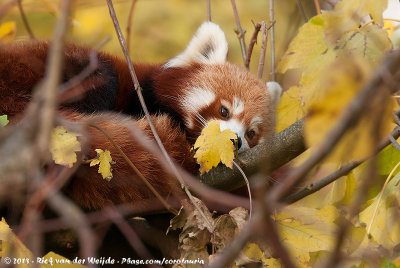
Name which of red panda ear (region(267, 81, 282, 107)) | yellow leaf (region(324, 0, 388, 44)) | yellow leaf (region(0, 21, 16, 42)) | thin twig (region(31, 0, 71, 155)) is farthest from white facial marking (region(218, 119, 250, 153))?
thin twig (region(31, 0, 71, 155))

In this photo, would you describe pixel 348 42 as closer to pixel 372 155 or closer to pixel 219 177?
pixel 219 177

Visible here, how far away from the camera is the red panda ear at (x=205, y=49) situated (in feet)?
12.4

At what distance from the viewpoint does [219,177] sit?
2.48 m

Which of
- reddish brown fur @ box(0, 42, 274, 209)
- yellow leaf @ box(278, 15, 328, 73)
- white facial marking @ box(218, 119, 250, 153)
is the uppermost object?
yellow leaf @ box(278, 15, 328, 73)

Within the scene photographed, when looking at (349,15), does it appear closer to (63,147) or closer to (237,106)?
(63,147)

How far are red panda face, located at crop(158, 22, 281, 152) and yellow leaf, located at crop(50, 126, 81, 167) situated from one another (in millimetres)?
1480

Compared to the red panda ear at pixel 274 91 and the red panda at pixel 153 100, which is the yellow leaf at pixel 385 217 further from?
the red panda ear at pixel 274 91

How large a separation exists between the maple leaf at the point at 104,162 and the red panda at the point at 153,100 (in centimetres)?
17

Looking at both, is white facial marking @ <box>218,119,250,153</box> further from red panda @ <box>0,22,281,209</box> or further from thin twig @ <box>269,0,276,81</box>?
thin twig @ <box>269,0,276,81</box>

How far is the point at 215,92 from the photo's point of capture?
354 centimetres

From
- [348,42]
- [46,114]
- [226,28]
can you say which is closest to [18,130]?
[46,114]

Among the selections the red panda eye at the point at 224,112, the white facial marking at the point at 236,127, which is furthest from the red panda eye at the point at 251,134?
the red panda eye at the point at 224,112

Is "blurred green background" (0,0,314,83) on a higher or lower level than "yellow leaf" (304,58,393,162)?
lower

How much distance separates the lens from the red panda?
8.02 feet
